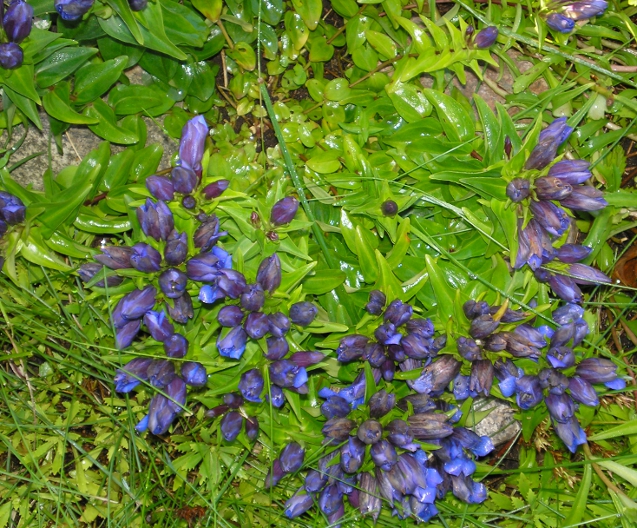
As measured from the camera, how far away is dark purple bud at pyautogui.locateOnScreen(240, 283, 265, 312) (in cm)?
285

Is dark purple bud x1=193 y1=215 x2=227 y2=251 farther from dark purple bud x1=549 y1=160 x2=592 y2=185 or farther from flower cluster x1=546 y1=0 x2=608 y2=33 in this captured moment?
flower cluster x1=546 y1=0 x2=608 y2=33

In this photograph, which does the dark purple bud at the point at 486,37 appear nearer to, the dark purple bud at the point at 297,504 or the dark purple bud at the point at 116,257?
the dark purple bud at the point at 116,257

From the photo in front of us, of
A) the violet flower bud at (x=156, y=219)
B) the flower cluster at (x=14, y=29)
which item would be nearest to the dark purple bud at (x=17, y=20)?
the flower cluster at (x=14, y=29)

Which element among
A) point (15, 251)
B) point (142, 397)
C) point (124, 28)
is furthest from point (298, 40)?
point (142, 397)

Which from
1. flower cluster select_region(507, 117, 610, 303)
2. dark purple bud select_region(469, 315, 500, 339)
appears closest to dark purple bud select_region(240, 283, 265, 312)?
dark purple bud select_region(469, 315, 500, 339)

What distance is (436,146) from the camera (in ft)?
11.7

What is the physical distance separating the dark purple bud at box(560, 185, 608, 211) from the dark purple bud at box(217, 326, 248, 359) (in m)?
1.66

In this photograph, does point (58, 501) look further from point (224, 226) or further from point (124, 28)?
point (124, 28)

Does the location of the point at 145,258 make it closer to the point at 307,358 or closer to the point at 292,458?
the point at 307,358

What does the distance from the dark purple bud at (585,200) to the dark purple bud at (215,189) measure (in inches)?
63.8

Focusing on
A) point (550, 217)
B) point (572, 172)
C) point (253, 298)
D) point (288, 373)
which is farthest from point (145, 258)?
point (572, 172)

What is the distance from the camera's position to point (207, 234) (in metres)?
2.90

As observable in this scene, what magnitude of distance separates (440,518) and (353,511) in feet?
1.60

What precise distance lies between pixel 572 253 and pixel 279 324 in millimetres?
1465
